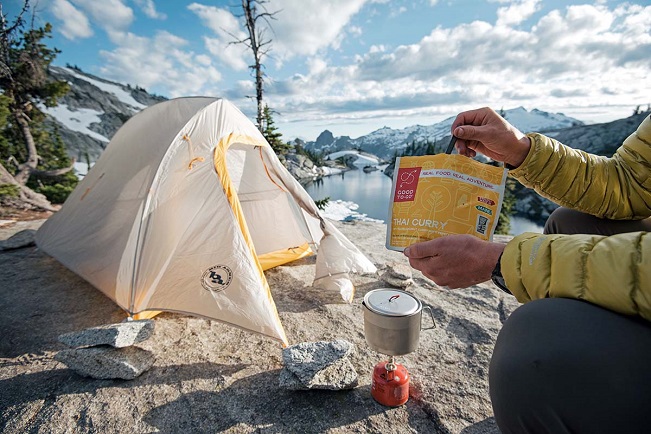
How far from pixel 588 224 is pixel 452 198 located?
1272mm

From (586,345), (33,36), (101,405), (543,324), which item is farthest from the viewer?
(33,36)

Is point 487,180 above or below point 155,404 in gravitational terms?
above

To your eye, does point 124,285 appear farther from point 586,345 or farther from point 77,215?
point 586,345

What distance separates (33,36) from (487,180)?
55.0 feet

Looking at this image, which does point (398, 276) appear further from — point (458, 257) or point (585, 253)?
point (585, 253)

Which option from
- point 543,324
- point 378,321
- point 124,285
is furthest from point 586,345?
point 124,285

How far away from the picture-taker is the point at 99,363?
2.57 metres

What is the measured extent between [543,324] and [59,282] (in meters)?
5.33

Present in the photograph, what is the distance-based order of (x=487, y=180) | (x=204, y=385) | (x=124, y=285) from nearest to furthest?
(x=487, y=180)
(x=204, y=385)
(x=124, y=285)

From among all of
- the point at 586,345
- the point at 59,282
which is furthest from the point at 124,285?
the point at 586,345

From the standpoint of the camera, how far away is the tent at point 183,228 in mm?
3137

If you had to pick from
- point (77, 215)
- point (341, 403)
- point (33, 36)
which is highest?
point (33, 36)

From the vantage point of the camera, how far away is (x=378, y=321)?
7.41 feet

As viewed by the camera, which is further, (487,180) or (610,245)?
(487,180)
